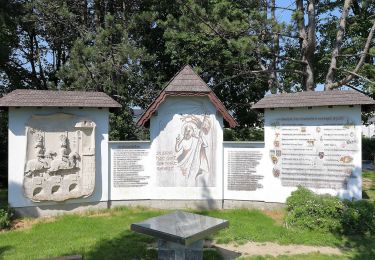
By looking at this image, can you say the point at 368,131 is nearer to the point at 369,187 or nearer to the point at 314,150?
the point at 369,187

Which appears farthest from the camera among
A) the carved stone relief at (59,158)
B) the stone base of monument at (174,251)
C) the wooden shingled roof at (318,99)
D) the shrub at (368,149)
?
the shrub at (368,149)

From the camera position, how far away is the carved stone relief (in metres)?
9.97

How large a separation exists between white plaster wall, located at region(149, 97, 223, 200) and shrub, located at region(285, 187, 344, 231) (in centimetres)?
260

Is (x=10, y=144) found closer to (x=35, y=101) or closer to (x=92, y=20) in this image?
(x=35, y=101)

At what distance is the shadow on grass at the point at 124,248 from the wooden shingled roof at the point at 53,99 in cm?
410

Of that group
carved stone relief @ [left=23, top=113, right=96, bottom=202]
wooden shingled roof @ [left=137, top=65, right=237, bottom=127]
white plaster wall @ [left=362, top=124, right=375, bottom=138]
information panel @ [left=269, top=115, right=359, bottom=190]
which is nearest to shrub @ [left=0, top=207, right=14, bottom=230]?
carved stone relief @ [left=23, top=113, right=96, bottom=202]

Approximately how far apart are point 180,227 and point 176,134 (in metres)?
5.09

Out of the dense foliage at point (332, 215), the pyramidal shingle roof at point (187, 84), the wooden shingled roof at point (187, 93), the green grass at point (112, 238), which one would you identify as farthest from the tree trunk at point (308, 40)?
the green grass at point (112, 238)

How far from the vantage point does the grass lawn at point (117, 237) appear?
283 inches

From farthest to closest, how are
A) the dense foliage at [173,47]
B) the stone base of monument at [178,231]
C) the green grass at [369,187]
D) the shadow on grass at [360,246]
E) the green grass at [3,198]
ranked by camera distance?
the dense foliage at [173,47]
the green grass at [369,187]
the green grass at [3,198]
the shadow on grass at [360,246]
the stone base of monument at [178,231]

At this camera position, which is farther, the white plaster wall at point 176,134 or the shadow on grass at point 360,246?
the white plaster wall at point 176,134

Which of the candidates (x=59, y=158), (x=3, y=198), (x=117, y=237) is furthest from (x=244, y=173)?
(x=3, y=198)

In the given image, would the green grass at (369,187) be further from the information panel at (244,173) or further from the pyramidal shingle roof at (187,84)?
the pyramidal shingle roof at (187,84)

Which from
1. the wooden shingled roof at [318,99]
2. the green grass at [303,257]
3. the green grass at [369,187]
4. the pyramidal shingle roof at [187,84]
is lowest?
the green grass at [303,257]
